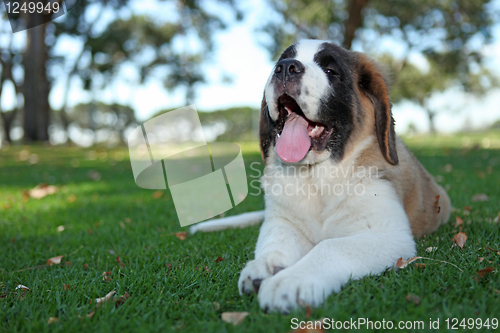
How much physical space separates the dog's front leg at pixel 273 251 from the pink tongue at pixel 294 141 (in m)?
0.43

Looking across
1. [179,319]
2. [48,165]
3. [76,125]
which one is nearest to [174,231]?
[179,319]

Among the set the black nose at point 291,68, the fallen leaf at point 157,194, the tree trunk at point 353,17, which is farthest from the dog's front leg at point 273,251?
the tree trunk at point 353,17

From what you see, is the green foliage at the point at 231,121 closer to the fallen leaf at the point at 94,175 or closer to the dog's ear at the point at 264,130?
the fallen leaf at the point at 94,175

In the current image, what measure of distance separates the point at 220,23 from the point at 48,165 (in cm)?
1301

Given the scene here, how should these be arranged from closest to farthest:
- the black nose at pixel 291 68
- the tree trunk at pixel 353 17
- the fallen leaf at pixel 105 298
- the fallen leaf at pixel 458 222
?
the fallen leaf at pixel 105 298 < the black nose at pixel 291 68 < the fallen leaf at pixel 458 222 < the tree trunk at pixel 353 17

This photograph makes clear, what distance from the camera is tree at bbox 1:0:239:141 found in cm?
1483

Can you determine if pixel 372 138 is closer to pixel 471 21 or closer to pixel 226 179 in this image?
pixel 226 179

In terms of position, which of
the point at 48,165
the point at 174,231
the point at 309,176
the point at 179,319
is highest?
the point at 309,176

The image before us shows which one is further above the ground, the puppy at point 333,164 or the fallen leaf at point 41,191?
the puppy at point 333,164

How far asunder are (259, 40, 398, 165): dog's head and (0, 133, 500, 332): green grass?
83 centimetres

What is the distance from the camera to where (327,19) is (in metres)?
13.7

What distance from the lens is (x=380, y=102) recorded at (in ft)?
8.80

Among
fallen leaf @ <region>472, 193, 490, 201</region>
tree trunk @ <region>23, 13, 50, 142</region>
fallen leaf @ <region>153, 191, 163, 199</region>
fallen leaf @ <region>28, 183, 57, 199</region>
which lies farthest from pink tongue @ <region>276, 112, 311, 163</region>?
tree trunk @ <region>23, 13, 50, 142</region>

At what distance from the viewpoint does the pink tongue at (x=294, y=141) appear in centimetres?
254
